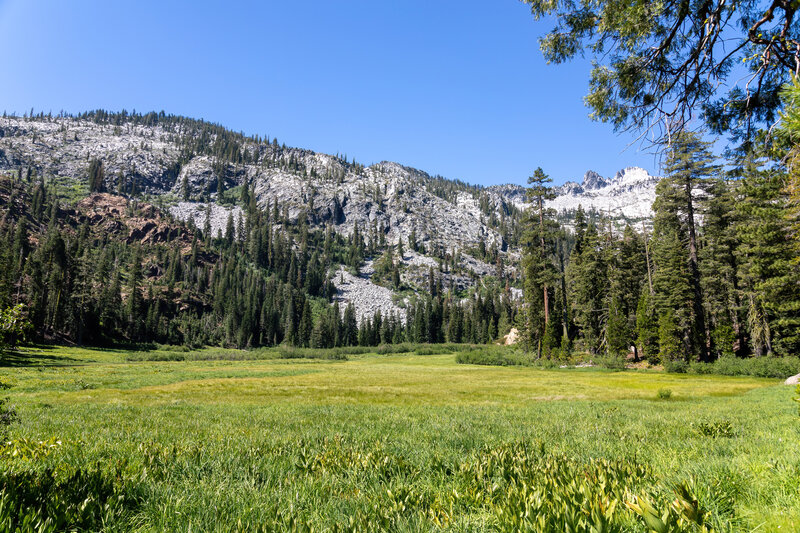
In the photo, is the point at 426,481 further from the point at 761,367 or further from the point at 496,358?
the point at 496,358

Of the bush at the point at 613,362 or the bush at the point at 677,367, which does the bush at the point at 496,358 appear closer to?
the bush at the point at 613,362

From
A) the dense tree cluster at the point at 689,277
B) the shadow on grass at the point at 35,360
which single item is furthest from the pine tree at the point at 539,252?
the shadow on grass at the point at 35,360

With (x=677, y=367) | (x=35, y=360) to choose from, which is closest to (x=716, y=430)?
(x=677, y=367)

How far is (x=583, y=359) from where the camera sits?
179ft

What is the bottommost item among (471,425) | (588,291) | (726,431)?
(471,425)

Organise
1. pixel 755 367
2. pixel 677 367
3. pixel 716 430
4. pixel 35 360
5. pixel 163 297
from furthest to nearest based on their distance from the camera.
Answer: pixel 163 297
pixel 35 360
pixel 677 367
pixel 755 367
pixel 716 430

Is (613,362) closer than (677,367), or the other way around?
(677,367)

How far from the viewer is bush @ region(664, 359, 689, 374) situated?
39.1 m

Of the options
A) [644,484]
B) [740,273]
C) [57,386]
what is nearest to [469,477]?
[644,484]

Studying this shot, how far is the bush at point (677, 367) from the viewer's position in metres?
39.1

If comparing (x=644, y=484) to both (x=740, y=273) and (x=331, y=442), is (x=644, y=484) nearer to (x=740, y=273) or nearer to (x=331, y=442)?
(x=331, y=442)

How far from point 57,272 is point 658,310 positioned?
127m

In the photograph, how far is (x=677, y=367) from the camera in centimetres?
3938

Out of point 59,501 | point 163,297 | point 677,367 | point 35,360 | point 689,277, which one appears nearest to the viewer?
point 59,501
